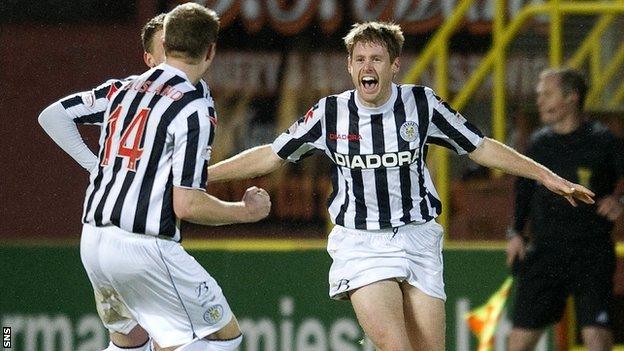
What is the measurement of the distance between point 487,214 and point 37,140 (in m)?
3.22

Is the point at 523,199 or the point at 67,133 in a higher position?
the point at 67,133

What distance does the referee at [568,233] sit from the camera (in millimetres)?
7777

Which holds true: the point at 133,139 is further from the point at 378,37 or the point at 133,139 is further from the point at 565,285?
the point at 565,285

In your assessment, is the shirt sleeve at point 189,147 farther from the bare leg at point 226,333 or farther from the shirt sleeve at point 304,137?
the shirt sleeve at point 304,137

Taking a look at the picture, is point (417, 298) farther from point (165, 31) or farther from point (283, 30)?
point (283, 30)

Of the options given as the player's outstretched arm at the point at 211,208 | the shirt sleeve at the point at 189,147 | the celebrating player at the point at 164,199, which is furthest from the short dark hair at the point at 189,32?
the player's outstretched arm at the point at 211,208

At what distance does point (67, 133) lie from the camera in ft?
20.5

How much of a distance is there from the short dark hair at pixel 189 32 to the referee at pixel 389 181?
83 cm

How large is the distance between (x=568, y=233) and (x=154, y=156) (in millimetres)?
3083

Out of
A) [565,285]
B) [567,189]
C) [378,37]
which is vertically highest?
[378,37]

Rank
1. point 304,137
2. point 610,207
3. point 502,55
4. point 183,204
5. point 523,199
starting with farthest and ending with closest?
point 502,55 → point 523,199 → point 610,207 → point 304,137 → point 183,204

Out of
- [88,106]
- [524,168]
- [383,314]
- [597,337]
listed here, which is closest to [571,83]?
[597,337]

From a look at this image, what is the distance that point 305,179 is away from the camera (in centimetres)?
1109

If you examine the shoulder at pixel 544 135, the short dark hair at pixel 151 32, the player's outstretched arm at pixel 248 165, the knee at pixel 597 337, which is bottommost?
the knee at pixel 597 337
